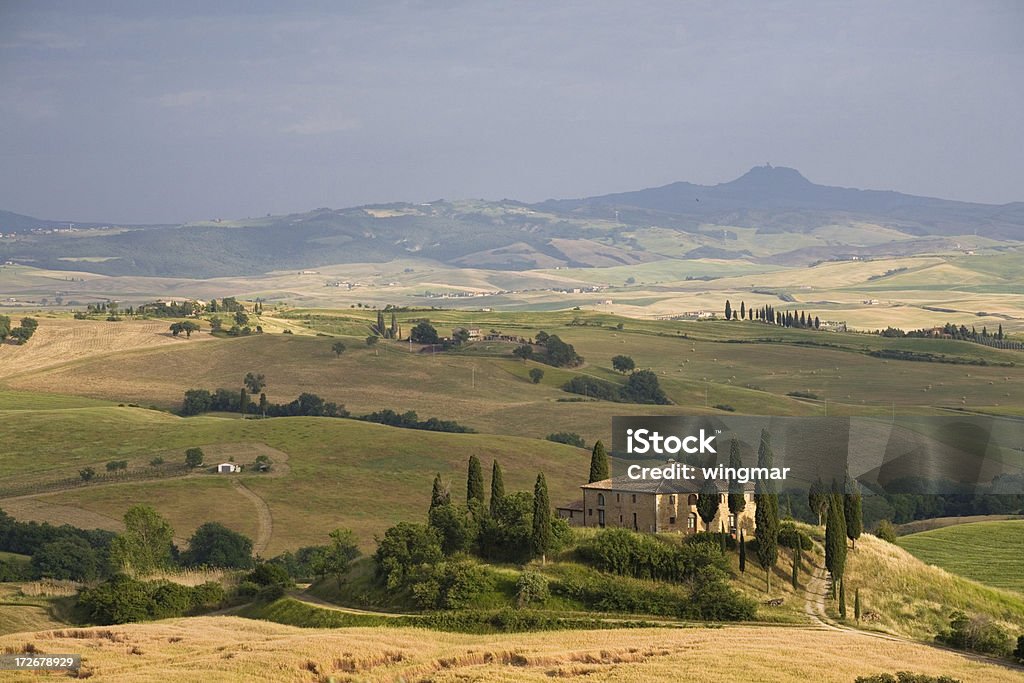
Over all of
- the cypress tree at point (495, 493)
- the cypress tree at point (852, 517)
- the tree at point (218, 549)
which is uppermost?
the cypress tree at point (495, 493)

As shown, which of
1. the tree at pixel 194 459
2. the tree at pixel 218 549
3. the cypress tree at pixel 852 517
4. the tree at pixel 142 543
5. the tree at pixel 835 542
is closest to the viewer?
the tree at pixel 835 542

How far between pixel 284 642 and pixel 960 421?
147 m

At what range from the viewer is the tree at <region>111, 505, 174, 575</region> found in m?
107

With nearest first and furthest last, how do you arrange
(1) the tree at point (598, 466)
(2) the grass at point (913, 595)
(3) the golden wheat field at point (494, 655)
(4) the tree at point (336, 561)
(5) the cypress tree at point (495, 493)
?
1. (3) the golden wheat field at point (494, 655)
2. (2) the grass at point (913, 595)
3. (4) the tree at point (336, 561)
4. (5) the cypress tree at point (495, 493)
5. (1) the tree at point (598, 466)

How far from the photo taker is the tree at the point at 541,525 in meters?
84.4

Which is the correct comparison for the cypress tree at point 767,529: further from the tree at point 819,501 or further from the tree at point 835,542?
the tree at point 819,501

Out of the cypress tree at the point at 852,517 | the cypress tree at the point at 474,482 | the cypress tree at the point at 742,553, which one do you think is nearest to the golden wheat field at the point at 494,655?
the cypress tree at the point at 742,553

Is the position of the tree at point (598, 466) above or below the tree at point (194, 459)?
above

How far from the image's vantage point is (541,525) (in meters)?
85.2

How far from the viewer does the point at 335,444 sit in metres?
178

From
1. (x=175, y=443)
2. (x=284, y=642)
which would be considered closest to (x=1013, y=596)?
(x=284, y=642)

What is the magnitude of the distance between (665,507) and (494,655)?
30480 mm

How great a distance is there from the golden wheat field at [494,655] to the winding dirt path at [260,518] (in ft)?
205

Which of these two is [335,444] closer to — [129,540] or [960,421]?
[129,540]
